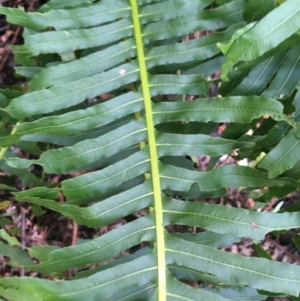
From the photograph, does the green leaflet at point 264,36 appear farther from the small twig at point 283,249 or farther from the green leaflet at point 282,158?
the small twig at point 283,249

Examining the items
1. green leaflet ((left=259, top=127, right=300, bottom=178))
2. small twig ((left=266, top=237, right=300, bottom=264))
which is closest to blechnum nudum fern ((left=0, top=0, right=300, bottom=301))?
green leaflet ((left=259, top=127, right=300, bottom=178))

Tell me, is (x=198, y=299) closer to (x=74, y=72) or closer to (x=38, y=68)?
(x=74, y=72)

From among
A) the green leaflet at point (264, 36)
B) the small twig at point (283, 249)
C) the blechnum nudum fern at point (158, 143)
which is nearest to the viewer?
the green leaflet at point (264, 36)

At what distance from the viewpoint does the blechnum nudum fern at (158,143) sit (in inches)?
38.6

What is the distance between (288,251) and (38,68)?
1.13 metres

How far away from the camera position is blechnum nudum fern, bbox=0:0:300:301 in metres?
0.98

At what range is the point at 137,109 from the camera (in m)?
1.19

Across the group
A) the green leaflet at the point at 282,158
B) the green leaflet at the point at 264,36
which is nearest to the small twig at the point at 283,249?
the green leaflet at the point at 282,158

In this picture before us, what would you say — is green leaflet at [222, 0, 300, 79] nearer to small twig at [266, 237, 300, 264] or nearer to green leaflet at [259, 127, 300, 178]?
green leaflet at [259, 127, 300, 178]

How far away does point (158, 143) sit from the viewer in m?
1.13

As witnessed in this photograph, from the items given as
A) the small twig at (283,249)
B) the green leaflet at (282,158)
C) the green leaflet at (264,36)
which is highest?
the green leaflet at (264,36)

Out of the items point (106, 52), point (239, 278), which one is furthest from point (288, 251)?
point (106, 52)

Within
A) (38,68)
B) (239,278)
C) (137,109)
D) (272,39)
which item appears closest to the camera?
(272,39)

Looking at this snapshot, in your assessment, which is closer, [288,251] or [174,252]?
[174,252]
